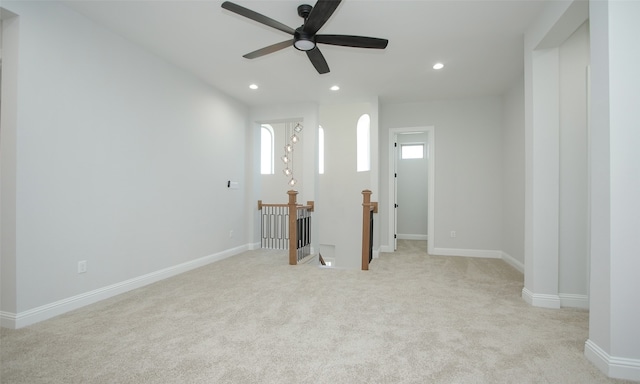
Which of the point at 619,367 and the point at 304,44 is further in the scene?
the point at 304,44

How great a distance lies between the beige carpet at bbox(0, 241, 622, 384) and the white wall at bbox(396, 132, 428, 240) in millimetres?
3871

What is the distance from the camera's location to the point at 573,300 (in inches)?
112

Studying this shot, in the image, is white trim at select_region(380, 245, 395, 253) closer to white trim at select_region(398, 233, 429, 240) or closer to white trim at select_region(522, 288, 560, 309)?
white trim at select_region(398, 233, 429, 240)

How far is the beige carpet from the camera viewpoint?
1.76 metres

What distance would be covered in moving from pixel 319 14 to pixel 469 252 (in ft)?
16.1

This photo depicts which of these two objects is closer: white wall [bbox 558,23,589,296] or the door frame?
white wall [bbox 558,23,589,296]

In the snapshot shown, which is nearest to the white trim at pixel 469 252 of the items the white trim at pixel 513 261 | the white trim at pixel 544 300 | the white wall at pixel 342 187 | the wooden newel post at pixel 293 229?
the white trim at pixel 513 261

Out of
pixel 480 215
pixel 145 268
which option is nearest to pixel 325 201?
pixel 480 215

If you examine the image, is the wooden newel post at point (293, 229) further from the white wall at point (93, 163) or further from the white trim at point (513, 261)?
the white trim at point (513, 261)

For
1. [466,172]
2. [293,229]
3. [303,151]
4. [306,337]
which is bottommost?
[306,337]

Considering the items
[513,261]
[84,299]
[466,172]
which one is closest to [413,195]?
[466,172]

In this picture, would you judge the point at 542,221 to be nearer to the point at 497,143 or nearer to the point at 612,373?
the point at 612,373

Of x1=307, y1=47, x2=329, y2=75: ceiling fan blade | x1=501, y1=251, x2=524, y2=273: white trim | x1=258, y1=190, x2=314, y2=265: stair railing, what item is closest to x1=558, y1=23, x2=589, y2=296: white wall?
x1=501, y1=251, x2=524, y2=273: white trim

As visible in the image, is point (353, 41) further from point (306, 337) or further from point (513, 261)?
point (513, 261)
